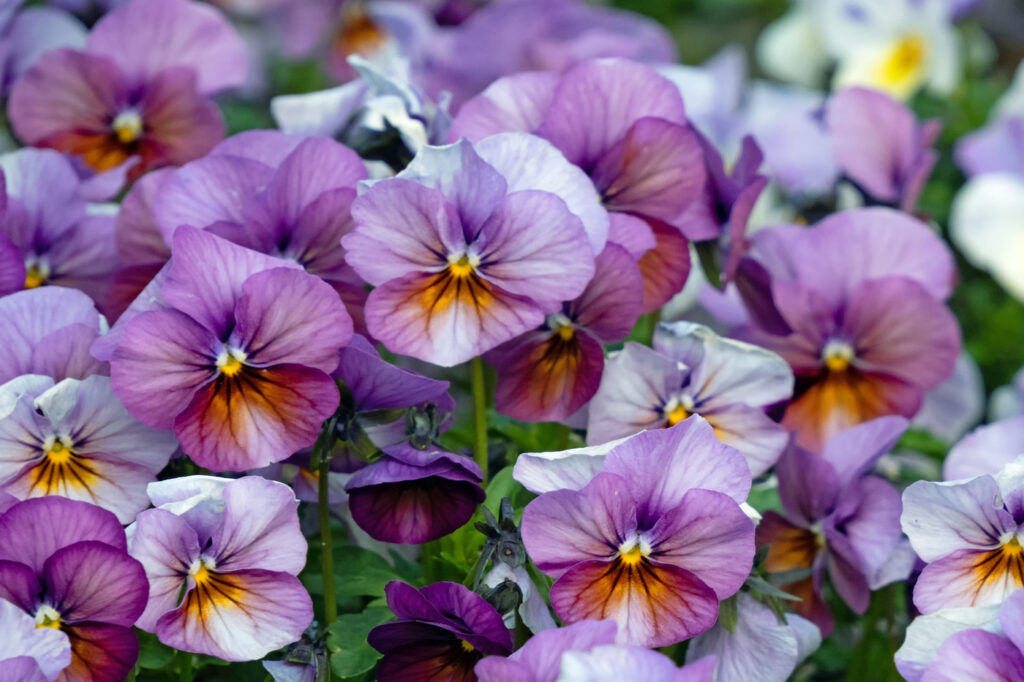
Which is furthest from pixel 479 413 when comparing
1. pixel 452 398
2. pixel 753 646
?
pixel 753 646

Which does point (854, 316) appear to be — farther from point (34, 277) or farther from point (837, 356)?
point (34, 277)

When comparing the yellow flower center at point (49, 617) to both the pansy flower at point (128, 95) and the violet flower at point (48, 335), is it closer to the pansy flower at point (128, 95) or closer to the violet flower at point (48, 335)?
the violet flower at point (48, 335)

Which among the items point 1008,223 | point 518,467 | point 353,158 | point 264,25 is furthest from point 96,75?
point 264,25

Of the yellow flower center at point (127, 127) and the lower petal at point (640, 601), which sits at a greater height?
the lower petal at point (640, 601)

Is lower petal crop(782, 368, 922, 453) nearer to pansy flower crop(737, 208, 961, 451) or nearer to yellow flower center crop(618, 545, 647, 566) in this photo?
pansy flower crop(737, 208, 961, 451)

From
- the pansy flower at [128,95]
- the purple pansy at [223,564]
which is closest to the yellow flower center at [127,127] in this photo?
the pansy flower at [128,95]

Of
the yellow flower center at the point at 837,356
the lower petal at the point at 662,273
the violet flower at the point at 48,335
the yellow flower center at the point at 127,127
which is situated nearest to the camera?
the violet flower at the point at 48,335

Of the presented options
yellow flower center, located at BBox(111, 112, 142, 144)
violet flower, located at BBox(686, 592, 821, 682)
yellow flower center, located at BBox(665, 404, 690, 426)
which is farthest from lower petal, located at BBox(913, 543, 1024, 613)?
yellow flower center, located at BBox(111, 112, 142, 144)
